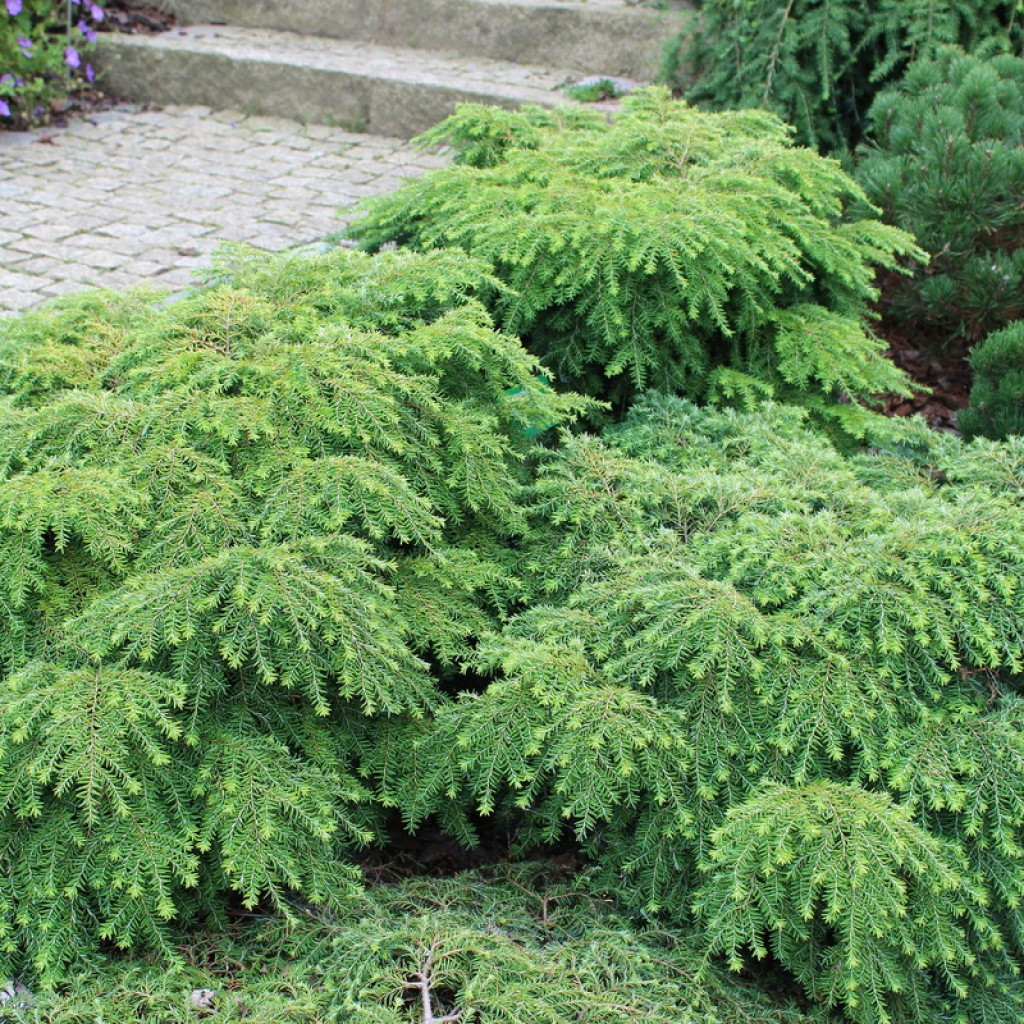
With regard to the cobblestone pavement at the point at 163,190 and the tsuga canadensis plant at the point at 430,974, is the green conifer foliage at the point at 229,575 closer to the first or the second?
the tsuga canadensis plant at the point at 430,974

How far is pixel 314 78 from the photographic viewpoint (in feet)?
24.7

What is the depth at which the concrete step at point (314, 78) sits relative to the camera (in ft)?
23.7

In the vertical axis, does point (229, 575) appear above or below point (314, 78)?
below

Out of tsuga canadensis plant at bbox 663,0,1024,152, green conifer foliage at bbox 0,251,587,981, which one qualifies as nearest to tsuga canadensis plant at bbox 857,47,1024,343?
tsuga canadensis plant at bbox 663,0,1024,152

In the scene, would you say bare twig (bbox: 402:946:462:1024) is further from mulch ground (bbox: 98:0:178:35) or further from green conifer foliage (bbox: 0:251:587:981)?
mulch ground (bbox: 98:0:178:35)

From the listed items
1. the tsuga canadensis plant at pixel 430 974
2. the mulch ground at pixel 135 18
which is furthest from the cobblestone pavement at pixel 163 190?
the tsuga canadensis plant at pixel 430 974

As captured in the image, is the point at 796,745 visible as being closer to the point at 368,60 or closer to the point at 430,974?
the point at 430,974

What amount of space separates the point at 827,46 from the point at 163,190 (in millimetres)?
3829

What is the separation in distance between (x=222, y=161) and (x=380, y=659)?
5662 mm

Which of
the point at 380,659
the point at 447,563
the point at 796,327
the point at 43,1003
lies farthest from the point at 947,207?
the point at 43,1003

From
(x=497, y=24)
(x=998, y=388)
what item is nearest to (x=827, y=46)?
(x=998, y=388)

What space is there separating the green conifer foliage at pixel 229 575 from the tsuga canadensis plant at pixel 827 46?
354 cm

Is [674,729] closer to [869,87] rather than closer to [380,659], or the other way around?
[380,659]

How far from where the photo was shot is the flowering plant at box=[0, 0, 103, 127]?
277 inches
